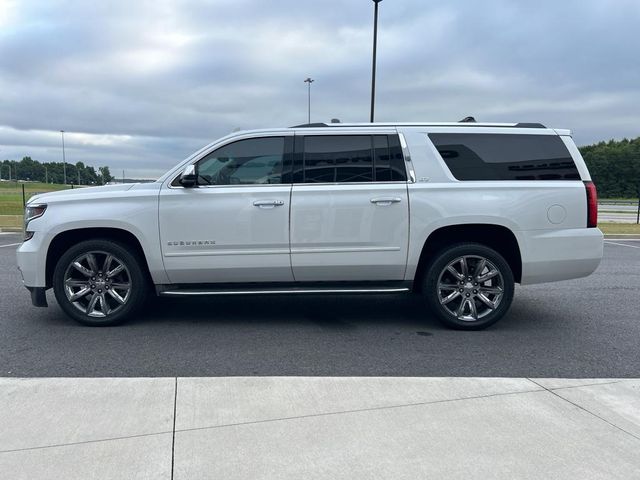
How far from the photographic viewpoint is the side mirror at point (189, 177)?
17.1 feet

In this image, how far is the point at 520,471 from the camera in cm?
282

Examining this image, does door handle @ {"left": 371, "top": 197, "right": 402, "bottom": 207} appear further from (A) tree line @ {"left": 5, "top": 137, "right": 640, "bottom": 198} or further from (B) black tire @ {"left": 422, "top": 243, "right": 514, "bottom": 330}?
(A) tree line @ {"left": 5, "top": 137, "right": 640, "bottom": 198}

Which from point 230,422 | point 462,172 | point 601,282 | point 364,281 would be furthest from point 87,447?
point 601,282

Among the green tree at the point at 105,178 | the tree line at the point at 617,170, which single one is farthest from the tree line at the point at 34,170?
the tree line at the point at 617,170

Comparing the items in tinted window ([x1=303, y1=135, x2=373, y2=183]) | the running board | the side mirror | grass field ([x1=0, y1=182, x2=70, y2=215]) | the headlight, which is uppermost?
tinted window ([x1=303, y1=135, x2=373, y2=183])

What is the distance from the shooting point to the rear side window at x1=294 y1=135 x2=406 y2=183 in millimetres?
5371

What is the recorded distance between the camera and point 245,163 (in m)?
5.42

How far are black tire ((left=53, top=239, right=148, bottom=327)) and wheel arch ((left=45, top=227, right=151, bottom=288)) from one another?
0.06m

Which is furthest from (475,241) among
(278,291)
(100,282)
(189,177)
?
(100,282)

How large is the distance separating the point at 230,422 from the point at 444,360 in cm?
202

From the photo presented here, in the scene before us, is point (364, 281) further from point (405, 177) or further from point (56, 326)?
point (56, 326)

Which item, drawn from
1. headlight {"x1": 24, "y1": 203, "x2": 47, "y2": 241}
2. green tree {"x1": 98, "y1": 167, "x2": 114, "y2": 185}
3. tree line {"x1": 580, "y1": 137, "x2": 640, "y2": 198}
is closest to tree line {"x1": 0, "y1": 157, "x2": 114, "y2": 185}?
green tree {"x1": 98, "y1": 167, "x2": 114, "y2": 185}

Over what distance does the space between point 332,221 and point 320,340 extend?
3.79ft

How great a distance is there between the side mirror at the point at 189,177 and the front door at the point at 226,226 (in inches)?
2.4
